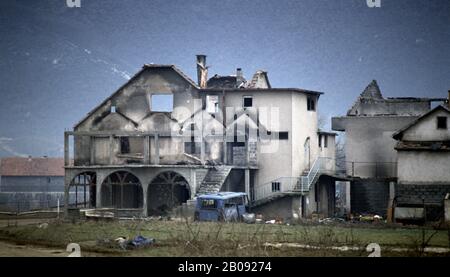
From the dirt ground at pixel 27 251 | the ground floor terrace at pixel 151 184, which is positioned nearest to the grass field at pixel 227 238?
the dirt ground at pixel 27 251

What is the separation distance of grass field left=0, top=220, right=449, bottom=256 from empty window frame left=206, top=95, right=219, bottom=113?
10.4 m

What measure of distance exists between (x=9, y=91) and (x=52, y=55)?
15826 mm

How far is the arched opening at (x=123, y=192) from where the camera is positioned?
4431 cm

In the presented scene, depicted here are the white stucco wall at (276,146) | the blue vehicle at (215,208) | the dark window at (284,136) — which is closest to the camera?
the blue vehicle at (215,208)

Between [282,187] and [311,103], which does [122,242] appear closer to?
[282,187]

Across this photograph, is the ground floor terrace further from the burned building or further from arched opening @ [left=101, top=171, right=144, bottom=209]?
the burned building

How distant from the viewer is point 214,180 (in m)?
41.4

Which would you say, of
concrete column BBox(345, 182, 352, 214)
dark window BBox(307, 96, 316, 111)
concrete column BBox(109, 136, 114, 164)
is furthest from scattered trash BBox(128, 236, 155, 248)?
dark window BBox(307, 96, 316, 111)

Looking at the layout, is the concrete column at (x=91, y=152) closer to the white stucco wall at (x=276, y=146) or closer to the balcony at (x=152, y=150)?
the balcony at (x=152, y=150)

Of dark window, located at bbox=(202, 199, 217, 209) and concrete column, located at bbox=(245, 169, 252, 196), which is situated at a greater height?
concrete column, located at bbox=(245, 169, 252, 196)

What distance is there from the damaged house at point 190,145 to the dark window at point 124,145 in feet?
0.20

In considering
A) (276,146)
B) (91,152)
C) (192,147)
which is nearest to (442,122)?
(276,146)

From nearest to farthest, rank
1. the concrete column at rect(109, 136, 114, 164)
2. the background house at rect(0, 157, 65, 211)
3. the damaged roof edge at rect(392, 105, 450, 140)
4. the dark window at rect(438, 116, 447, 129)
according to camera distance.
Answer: the damaged roof edge at rect(392, 105, 450, 140) → the dark window at rect(438, 116, 447, 129) → the concrete column at rect(109, 136, 114, 164) → the background house at rect(0, 157, 65, 211)

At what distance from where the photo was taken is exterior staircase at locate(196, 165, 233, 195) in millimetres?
40562
